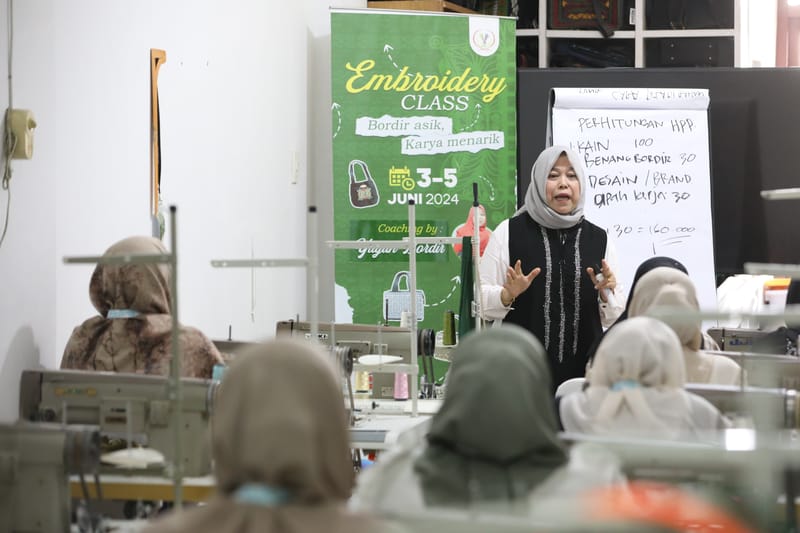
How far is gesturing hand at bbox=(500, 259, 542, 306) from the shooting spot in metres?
4.18

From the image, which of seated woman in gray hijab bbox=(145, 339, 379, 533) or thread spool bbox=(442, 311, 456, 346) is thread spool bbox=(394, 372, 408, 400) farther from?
seated woman in gray hijab bbox=(145, 339, 379, 533)

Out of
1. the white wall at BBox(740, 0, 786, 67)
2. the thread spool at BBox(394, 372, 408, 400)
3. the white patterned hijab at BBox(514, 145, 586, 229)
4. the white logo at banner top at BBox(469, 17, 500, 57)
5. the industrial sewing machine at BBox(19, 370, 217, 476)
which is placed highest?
the white wall at BBox(740, 0, 786, 67)

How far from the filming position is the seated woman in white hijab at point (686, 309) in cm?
316

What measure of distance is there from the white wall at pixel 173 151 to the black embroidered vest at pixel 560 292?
1.01 metres

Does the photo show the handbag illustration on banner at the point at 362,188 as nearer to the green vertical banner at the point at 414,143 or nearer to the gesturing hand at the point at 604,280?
the green vertical banner at the point at 414,143

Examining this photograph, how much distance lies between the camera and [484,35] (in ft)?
21.3

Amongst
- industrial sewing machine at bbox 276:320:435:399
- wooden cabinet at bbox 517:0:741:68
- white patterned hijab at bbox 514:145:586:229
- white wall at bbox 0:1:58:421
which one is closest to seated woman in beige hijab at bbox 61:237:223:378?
white wall at bbox 0:1:58:421

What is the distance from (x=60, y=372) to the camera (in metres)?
2.97

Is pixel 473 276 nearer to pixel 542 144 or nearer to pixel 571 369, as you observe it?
pixel 571 369

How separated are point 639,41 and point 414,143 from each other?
1.68m

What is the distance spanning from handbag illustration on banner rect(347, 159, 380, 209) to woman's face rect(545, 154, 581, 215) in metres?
2.06

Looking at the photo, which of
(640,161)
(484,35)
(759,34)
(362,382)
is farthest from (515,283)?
(759,34)

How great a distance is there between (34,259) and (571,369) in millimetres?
1941

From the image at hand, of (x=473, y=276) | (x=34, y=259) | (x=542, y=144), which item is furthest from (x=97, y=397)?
(x=542, y=144)
